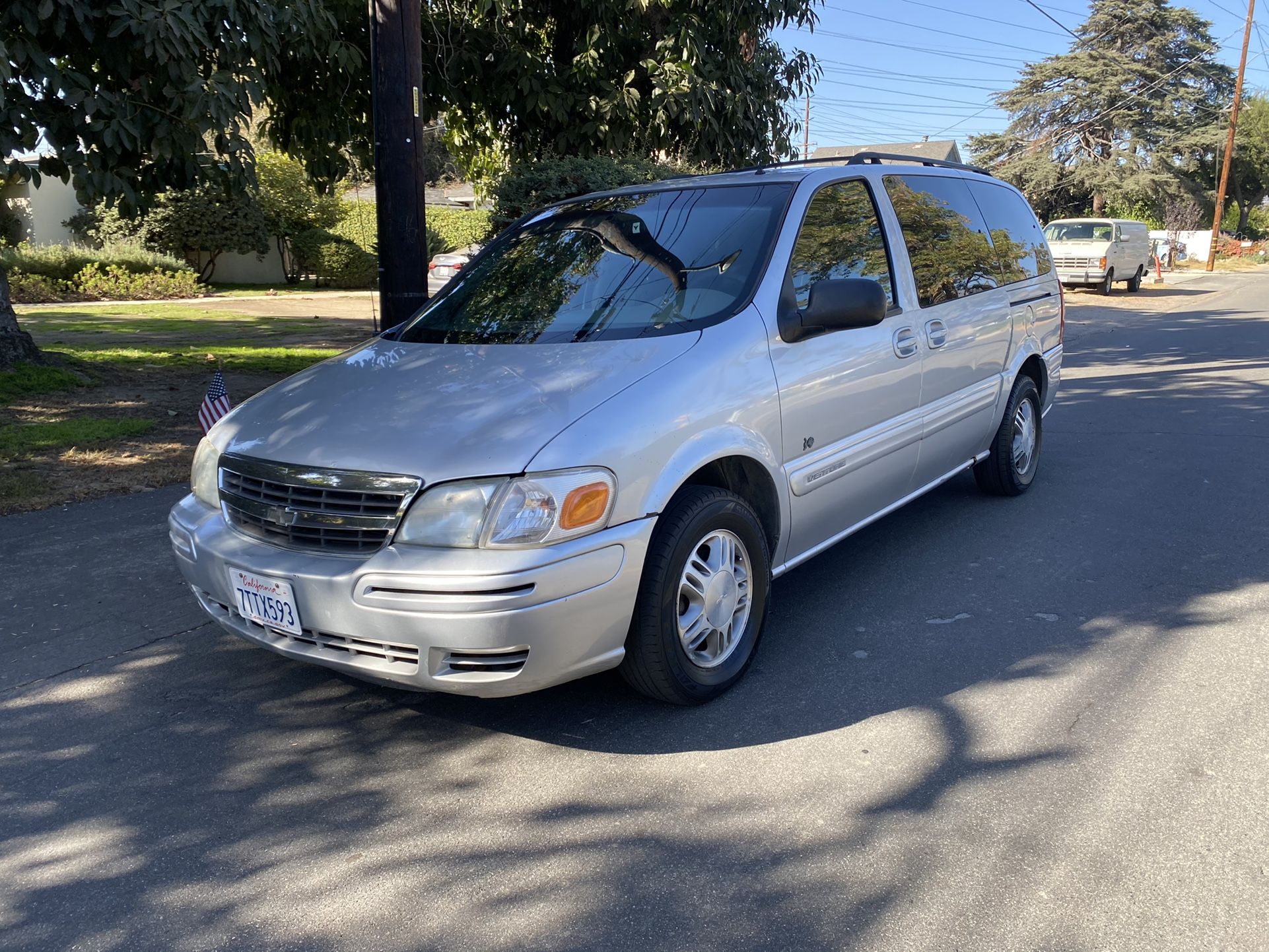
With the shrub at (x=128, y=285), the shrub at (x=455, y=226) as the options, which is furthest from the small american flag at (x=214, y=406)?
the shrub at (x=455, y=226)

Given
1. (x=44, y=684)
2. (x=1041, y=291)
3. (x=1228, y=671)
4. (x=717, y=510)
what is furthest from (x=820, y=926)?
(x=1041, y=291)

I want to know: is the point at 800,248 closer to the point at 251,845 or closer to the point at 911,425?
the point at 911,425

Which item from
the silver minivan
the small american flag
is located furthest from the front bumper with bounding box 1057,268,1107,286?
the small american flag

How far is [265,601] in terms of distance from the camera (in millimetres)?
3535

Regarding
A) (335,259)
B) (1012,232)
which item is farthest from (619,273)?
(335,259)

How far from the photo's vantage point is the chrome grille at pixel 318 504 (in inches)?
132

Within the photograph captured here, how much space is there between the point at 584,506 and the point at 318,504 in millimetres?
881

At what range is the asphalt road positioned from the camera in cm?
277

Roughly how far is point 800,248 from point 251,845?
120 inches

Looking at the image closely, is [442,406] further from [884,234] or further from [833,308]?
[884,234]

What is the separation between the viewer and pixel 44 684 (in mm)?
4184

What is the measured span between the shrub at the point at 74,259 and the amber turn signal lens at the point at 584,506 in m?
20.7

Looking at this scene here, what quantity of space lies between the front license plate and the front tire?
1093 mm

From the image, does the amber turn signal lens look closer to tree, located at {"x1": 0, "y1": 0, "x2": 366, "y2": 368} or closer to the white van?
tree, located at {"x1": 0, "y1": 0, "x2": 366, "y2": 368}
